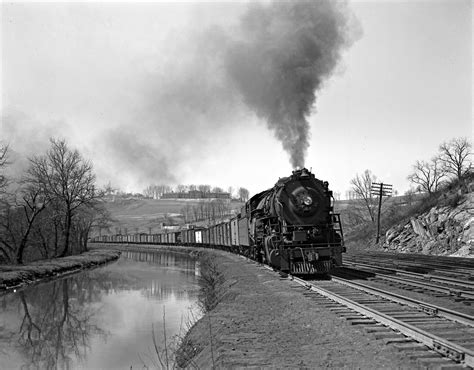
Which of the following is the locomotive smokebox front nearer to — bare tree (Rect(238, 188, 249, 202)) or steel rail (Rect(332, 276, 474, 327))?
steel rail (Rect(332, 276, 474, 327))

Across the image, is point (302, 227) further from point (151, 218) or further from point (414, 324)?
point (151, 218)

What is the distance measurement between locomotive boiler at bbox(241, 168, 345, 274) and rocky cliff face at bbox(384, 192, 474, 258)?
16241 millimetres

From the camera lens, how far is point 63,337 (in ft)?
45.7

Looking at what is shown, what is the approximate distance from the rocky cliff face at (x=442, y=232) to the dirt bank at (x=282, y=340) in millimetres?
21821

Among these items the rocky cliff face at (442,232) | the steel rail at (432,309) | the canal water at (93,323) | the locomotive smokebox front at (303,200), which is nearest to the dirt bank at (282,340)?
the canal water at (93,323)

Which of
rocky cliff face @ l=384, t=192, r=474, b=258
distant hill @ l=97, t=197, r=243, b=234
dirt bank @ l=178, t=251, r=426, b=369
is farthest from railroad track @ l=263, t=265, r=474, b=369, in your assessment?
distant hill @ l=97, t=197, r=243, b=234

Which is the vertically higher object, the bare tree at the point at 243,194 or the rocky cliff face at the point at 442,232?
the bare tree at the point at 243,194

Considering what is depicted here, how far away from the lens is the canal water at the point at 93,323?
11258mm

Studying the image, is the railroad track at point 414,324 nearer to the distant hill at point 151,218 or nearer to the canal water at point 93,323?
the canal water at point 93,323

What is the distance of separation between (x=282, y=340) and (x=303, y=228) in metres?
9.22

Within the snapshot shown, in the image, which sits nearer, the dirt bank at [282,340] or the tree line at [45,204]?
the dirt bank at [282,340]

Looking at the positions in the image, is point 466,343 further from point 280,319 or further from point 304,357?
point 280,319

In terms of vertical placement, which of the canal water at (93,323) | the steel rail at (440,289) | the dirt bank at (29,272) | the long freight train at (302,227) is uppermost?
the long freight train at (302,227)

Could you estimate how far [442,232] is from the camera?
32.8 meters
